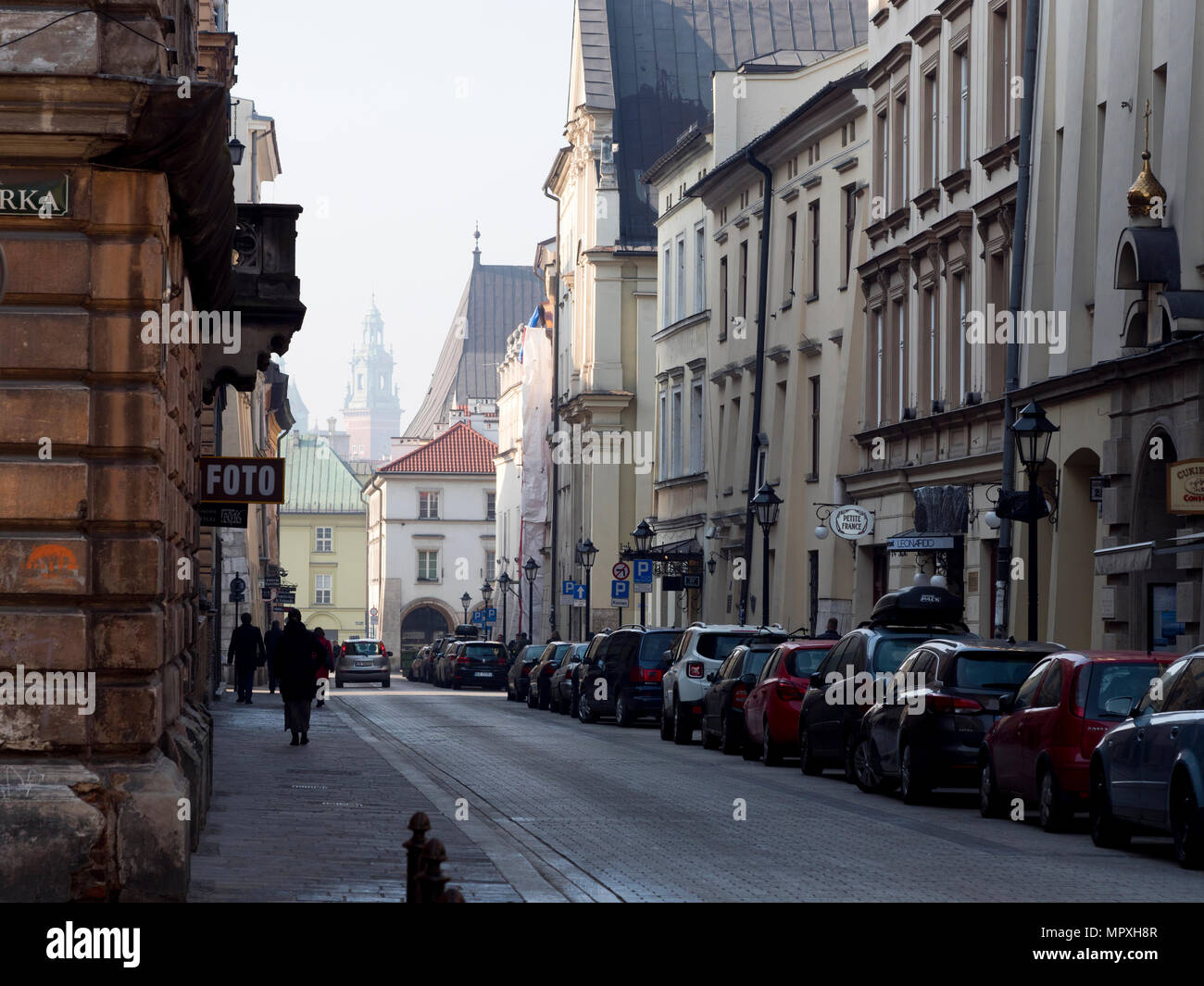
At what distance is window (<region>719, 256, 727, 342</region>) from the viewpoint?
180 feet

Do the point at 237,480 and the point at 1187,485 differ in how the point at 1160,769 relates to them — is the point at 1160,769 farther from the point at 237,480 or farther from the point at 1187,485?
the point at 1187,485

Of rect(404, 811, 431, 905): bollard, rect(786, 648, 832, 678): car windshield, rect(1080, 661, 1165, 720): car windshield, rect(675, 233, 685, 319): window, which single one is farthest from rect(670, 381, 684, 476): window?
rect(404, 811, 431, 905): bollard

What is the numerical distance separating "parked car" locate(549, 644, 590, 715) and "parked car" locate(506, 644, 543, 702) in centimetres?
658

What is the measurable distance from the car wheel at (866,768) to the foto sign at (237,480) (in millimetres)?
6846

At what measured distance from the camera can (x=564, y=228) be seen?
82938 mm

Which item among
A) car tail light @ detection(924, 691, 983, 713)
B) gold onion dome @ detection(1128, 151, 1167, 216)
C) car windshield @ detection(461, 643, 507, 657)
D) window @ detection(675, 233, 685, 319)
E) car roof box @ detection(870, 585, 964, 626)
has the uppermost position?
window @ detection(675, 233, 685, 319)

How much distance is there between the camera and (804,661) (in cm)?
2666

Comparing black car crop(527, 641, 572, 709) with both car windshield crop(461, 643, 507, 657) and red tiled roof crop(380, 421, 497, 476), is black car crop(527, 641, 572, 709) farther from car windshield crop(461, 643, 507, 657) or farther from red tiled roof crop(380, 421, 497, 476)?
red tiled roof crop(380, 421, 497, 476)

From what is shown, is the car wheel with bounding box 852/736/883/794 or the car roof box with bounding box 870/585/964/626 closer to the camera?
the car wheel with bounding box 852/736/883/794

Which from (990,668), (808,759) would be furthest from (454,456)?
(990,668)

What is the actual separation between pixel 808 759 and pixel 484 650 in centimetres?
4349

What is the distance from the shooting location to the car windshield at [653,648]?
3809cm

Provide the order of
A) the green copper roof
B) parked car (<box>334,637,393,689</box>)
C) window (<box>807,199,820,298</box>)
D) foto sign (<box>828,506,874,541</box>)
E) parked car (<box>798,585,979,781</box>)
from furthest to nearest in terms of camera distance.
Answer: the green copper roof → parked car (<box>334,637,393,689</box>) → window (<box>807,199,820,298</box>) → foto sign (<box>828,506,874,541</box>) → parked car (<box>798,585,979,781</box>)
